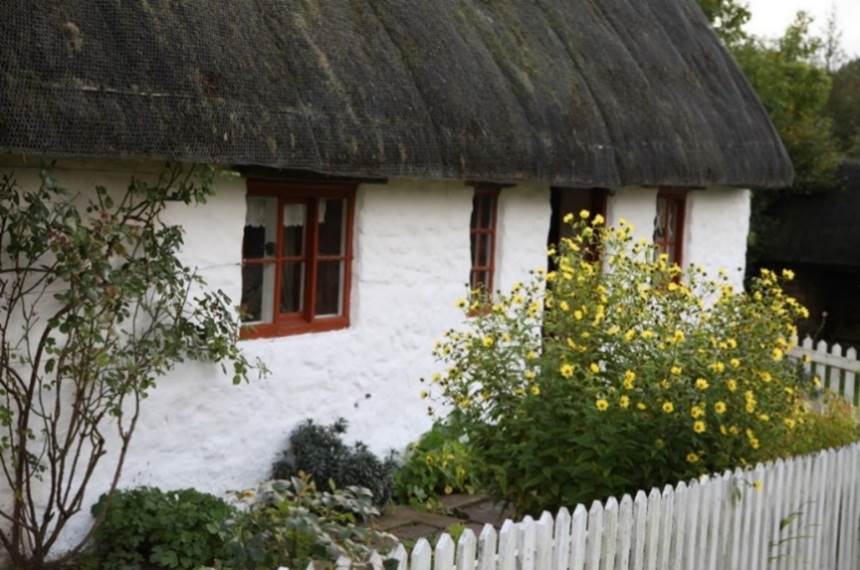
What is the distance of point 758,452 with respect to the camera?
6137 mm

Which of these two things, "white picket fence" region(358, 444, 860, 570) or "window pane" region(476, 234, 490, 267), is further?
"window pane" region(476, 234, 490, 267)

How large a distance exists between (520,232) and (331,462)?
3.21m

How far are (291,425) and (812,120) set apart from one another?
42.7 ft

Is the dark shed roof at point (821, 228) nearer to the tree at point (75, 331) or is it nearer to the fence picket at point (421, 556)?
the tree at point (75, 331)

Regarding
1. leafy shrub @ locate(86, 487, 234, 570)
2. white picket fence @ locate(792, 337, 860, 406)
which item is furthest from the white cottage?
white picket fence @ locate(792, 337, 860, 406)

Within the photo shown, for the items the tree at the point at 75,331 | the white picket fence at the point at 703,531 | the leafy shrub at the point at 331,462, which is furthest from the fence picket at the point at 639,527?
the leafy shrub at the point at 331,462

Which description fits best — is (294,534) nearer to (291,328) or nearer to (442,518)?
(442,518)

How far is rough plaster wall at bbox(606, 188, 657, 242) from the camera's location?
11.7 meters

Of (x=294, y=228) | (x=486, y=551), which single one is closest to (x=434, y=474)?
(x=294, y=228)

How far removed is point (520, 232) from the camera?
10242mm

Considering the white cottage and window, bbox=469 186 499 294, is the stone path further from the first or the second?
window, bbox=469 186 499 294

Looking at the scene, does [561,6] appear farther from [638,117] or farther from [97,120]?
[97,120]

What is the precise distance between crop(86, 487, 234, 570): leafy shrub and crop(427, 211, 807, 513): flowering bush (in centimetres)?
147

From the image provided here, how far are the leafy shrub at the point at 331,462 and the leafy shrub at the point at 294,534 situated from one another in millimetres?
3147
